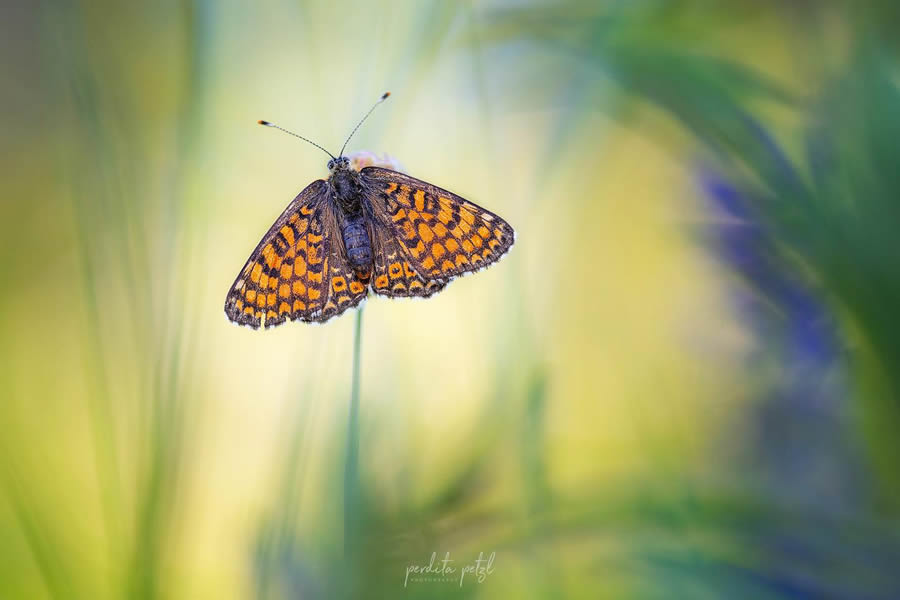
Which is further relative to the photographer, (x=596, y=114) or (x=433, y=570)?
(x=596, y=114)

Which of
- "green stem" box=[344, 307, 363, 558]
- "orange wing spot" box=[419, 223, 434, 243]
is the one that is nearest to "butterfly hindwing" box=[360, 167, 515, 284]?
"orange wing spot" box=[419, 223, 434, 243]

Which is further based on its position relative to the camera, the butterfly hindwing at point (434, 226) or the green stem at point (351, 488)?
the butterfly hindwing at point (434, 226)

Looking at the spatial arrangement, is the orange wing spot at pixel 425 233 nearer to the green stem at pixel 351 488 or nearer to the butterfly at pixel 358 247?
the butterfly at pixel 358 247

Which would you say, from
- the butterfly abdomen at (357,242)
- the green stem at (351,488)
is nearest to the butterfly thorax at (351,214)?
the butterfly abdomen at (357,242)

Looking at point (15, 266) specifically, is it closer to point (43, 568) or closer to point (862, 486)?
point (43, 568)

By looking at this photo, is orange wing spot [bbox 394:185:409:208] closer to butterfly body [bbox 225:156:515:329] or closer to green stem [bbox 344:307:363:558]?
butterfly body [bbox 225:156:515:329]

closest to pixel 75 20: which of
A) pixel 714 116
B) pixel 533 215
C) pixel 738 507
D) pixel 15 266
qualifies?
pixel 15 266

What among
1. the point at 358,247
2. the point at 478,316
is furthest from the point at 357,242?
the point at 478,316
